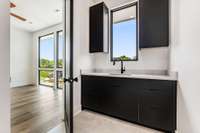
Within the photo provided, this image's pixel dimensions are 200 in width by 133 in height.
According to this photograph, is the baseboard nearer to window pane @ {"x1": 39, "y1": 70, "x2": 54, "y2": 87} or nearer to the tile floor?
the tile floor

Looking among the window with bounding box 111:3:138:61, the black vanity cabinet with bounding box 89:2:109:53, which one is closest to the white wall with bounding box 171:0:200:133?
the window with bounding box 111:3:138:61

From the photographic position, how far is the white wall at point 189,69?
44.8 inches

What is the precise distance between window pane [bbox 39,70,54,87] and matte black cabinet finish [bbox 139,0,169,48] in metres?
4.68

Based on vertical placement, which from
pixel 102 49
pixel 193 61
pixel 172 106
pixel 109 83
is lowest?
pixel 172 106

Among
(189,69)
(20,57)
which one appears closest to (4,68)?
(189,69)

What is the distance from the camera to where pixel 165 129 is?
5.92 feet

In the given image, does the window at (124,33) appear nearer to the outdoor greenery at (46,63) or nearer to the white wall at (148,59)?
the white wall at (148,59)

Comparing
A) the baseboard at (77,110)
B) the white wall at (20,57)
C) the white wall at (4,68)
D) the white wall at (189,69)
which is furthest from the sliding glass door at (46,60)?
the white wall at (189,69)

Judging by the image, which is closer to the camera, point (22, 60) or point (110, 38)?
point (110, 38)

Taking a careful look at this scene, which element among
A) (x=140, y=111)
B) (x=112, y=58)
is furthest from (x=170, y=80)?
(x=112, y=58)

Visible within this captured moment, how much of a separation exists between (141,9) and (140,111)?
1982 mm

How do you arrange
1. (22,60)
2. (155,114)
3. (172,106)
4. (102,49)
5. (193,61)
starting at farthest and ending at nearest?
(22,60) → (102,49) → (155,114) → (172,106) → (193,61)

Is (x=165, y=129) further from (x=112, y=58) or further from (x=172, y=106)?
(x=112, y=58)

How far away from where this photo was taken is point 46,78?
5.89 meters
